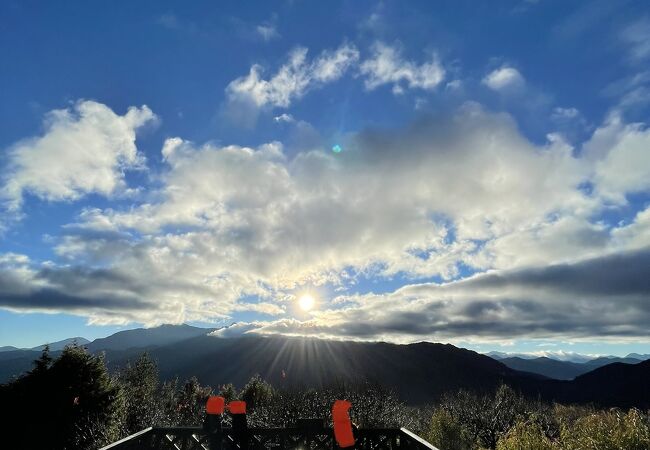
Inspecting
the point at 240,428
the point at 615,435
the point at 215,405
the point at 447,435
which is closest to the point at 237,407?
the point at 215,405

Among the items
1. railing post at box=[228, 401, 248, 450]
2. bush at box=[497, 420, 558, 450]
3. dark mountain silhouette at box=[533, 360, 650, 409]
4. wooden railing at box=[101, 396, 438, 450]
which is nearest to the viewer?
railing post at box=[228, 401, 248, 450]

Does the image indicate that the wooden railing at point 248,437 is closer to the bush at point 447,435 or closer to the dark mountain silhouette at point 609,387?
the bush at point 447,435

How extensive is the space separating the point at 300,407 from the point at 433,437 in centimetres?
1211

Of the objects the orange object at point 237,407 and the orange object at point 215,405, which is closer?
the orange object at point 215,405

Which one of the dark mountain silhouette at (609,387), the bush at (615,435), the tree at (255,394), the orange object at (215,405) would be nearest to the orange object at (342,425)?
the orange object at (215,405)

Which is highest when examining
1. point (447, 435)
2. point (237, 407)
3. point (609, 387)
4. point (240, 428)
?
point (237, 407)

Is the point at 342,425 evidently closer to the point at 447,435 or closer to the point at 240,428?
the point at 240,428

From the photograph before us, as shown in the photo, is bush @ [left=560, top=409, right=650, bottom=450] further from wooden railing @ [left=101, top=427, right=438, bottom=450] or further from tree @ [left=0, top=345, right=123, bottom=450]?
tree @ [left=0, top=345, right=123, bottom=450]

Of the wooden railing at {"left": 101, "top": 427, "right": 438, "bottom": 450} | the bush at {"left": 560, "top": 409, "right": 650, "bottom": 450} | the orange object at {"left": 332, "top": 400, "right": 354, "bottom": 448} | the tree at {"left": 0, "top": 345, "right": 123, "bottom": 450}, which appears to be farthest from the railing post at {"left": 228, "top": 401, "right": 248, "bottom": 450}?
the tree at {"left": 0, "top": 345, "right": 123, "bottom": 450}

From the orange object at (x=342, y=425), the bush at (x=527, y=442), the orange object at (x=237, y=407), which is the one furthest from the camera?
the bush at (x=527, y=442)

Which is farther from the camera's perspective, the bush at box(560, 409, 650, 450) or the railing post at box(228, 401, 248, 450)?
the bush at box(560, 409, 650, 450)

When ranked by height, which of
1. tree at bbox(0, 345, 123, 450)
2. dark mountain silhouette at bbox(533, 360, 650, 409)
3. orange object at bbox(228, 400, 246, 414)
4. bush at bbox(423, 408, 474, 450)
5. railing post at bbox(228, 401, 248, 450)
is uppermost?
orange object at bbox(228, 400, 246, 414)

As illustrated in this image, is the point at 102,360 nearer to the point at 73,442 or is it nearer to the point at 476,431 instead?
the point at 73,442

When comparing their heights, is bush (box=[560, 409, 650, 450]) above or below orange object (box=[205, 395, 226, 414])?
below
